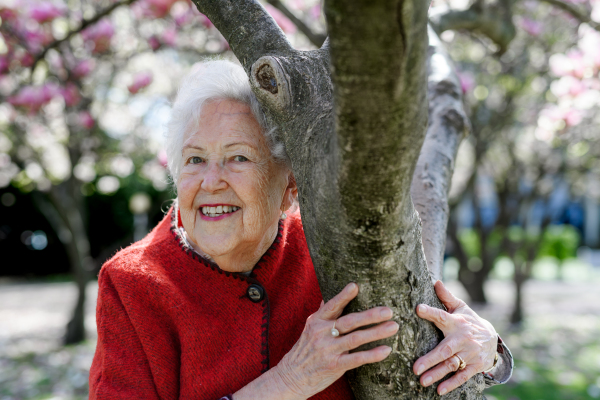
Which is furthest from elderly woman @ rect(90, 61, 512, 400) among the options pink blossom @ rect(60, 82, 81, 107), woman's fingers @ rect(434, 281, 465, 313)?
pink blossom @ rect(60, 82, 81, 107)

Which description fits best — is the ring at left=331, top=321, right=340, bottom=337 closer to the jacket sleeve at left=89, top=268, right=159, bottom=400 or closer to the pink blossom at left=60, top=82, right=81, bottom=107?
the jacket sleeve at left=89, top=268, right=159, bottom=400

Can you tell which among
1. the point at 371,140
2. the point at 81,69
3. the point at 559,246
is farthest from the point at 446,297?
the point at 559,246

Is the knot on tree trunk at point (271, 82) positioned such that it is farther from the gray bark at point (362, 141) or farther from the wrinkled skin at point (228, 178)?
the wrinkled skin at point (228, 178)

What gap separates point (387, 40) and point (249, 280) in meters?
1.25

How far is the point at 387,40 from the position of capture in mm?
805

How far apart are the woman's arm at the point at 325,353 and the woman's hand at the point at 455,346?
133 millimetres

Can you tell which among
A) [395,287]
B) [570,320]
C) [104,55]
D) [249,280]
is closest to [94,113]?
[104,55]

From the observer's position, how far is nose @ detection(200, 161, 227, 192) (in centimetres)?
173

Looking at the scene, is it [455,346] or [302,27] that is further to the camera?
[302,27]

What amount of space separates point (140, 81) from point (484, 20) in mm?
4833

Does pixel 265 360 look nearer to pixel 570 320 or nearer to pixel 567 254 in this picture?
pixel 570 320

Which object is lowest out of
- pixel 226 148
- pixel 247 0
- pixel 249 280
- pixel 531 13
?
pixel 249 280

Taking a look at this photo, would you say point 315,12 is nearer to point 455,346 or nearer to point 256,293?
point 256,293

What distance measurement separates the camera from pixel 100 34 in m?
6.02
